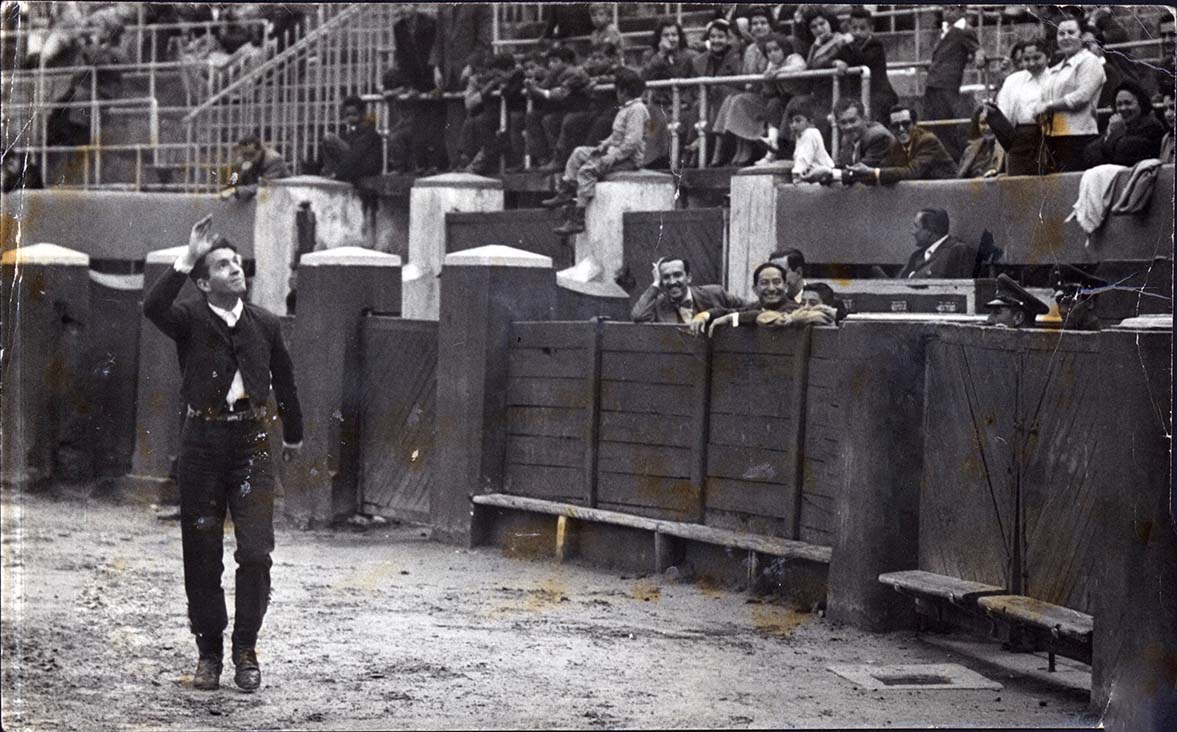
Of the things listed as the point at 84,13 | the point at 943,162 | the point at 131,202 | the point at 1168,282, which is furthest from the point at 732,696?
the point at 84,13

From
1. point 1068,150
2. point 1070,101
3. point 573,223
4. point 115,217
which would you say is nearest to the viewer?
point 1070,101

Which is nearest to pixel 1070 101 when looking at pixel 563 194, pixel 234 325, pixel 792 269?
pixel 792 269

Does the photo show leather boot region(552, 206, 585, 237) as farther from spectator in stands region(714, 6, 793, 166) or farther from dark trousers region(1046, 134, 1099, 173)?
dark trousers region(1046, 134, 1099, 173)

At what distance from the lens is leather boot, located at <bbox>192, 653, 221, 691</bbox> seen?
7566 millimetres

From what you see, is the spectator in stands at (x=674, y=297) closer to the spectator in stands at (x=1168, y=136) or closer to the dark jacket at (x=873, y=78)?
the dark jacket at (x=873, y=78)

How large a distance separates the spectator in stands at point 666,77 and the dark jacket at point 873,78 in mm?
774

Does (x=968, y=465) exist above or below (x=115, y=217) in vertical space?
below

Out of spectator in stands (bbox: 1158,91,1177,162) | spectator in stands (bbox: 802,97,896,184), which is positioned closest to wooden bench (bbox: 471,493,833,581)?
spectator in stands (bbox: 802,97,896,184)

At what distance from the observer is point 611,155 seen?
9.17 m

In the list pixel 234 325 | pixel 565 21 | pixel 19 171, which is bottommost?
pixel 234 325

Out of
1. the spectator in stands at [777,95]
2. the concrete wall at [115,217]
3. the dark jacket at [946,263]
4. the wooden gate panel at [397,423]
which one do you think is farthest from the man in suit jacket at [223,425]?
the dark jacket at [946,263]

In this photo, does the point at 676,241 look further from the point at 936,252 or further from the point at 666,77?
the point at 936,252

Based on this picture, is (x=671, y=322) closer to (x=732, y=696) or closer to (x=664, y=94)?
(x=664, y=94)

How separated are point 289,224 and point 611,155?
1.68m
